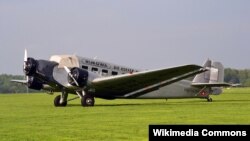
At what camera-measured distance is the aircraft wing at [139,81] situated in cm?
2728

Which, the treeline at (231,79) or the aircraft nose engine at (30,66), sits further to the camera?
the treeline at (231,79)

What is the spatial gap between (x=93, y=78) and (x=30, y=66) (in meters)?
3.54

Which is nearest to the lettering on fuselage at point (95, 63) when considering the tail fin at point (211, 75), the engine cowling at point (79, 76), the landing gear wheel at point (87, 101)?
the engine cowling at point (79, 76)

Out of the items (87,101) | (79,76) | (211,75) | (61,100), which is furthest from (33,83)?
(211,75)

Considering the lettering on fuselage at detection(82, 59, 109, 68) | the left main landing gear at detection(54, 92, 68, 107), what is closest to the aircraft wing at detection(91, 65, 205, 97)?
the lettering on fuselage at detection(82, 59, 109, 68)

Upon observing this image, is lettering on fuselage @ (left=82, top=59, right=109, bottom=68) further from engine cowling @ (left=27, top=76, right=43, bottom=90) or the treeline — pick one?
the treeline

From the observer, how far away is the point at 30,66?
27.5m

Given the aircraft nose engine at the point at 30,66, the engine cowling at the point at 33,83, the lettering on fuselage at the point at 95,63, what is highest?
the lettering on fuselage at the point at 95,63

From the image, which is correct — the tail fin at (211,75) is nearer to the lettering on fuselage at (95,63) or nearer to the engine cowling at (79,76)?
the lettering on fuselage at (95,63)

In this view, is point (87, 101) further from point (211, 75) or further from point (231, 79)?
point (231, 79)

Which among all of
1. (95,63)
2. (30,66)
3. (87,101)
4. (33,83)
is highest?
(95,63)

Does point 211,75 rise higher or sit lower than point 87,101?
higher

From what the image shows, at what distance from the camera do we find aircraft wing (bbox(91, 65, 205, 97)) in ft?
89.5

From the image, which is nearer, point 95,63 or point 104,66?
point 95,63
